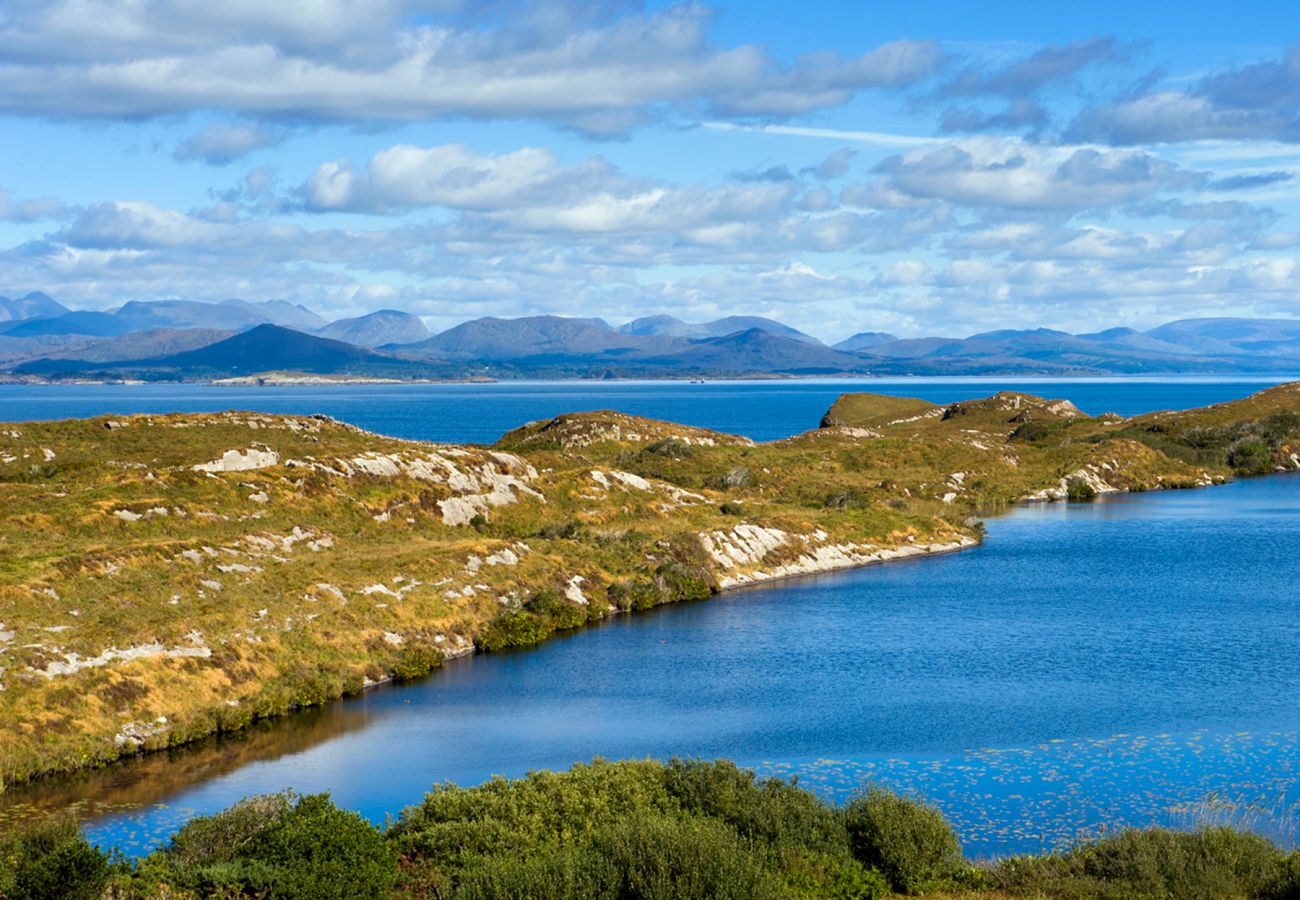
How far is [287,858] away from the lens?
3362 cm

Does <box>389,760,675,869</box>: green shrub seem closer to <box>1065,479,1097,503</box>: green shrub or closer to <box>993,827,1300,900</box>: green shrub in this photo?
<box>993,827,1300,900</box>: green shrub

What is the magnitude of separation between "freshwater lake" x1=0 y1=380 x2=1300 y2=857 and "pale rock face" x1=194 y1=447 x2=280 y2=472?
45.1 meters

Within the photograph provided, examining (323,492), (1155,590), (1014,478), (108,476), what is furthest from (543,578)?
(1014,478)

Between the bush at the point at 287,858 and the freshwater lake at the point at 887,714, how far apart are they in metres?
6.66

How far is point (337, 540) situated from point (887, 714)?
1702 inches

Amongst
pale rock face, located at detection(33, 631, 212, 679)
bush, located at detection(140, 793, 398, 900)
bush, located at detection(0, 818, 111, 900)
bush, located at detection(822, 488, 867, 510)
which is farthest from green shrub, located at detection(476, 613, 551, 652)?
bush, located at detection(822, 488, 867, 510)

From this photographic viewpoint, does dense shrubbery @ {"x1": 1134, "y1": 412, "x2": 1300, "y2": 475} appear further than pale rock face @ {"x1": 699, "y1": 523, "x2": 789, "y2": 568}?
Yes

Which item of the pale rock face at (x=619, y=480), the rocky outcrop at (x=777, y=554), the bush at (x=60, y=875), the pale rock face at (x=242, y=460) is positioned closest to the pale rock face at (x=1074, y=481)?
the rocky outcrop at (x=777, y=554)

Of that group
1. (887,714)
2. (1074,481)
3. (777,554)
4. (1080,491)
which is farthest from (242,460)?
(1074,481)

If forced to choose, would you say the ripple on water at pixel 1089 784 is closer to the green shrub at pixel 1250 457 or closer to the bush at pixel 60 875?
the bush at pixel 60 875

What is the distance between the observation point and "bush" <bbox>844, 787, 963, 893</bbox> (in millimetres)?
35291

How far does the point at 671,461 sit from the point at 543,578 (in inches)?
2471

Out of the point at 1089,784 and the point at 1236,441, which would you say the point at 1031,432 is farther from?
the point at 1089,784

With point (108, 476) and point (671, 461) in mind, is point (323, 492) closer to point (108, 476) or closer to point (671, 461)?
point (108, 476)
